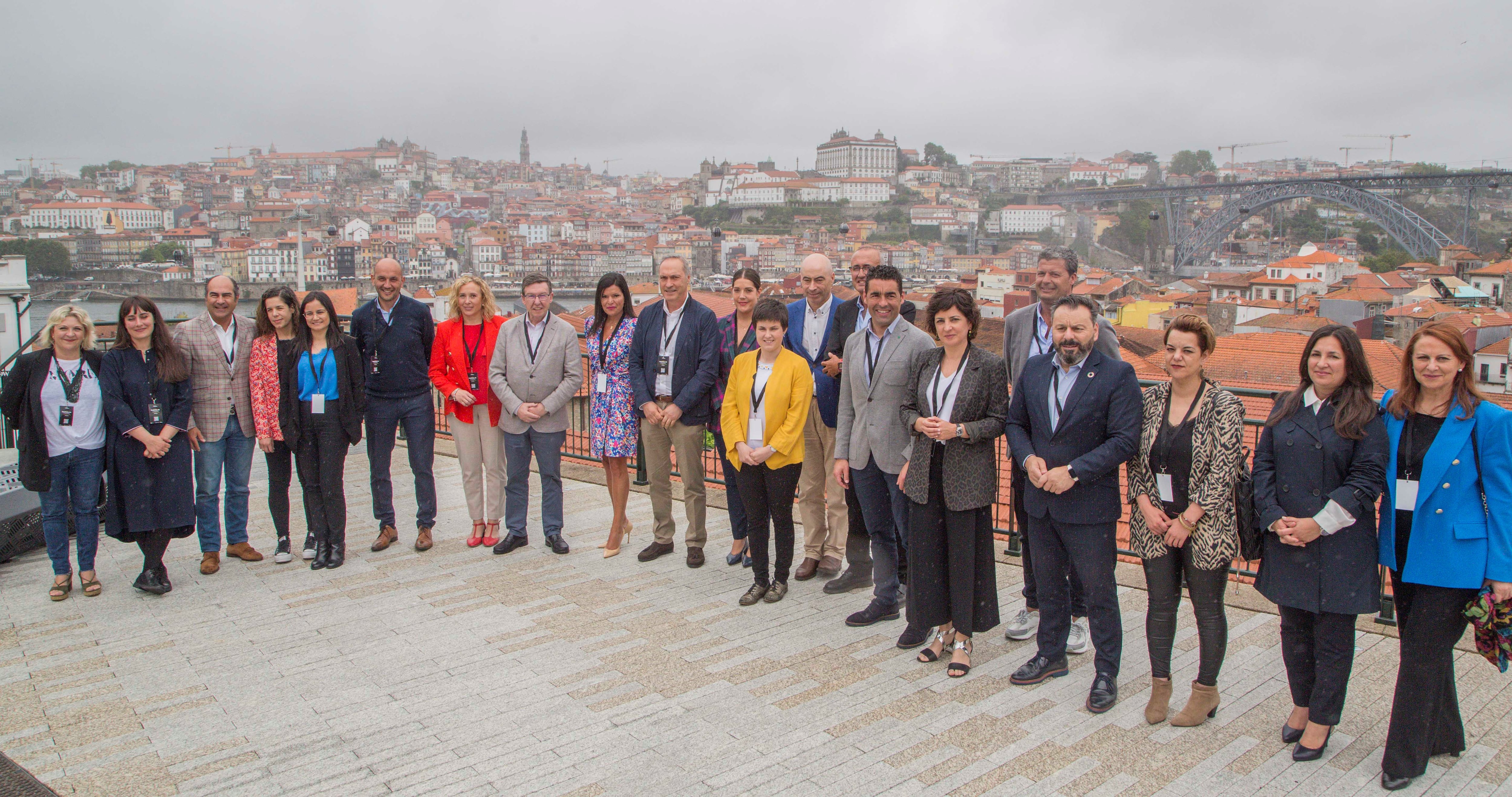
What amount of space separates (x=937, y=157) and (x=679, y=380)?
6782 inches

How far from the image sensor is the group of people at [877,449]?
2691 millimetres

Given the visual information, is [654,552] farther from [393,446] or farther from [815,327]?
[393,446]

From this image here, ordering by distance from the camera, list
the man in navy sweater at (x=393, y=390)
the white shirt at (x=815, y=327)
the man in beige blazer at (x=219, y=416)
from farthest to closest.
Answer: the man in navy sweater at (x=393, y=390) < the man in beige blazer at (x=219, y=416) < the white shirt at (x=815, y=327)

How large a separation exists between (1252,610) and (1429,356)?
66.7 inches

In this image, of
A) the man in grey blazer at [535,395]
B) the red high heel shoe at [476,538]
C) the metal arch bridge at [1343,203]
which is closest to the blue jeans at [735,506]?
the man in grey blazer at [535,395]

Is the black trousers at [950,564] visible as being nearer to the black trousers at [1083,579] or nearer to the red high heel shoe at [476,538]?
the black trousers at [1083,579]

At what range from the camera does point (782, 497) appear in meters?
4.18

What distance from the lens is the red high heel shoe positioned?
5066 millimetres

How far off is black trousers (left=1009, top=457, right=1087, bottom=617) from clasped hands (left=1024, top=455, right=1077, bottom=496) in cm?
28

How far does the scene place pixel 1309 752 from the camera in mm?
2781

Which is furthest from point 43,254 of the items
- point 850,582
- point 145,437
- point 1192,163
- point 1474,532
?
point 1192,163

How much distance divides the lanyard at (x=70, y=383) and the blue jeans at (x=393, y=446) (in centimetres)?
125

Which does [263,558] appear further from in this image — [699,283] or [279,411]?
[699,283]

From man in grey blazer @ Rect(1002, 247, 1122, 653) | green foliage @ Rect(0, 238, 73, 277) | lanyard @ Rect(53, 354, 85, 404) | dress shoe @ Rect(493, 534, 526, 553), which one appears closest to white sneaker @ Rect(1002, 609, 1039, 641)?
man in grey blazer @ Rect(1002, 247, 1122, 653)
